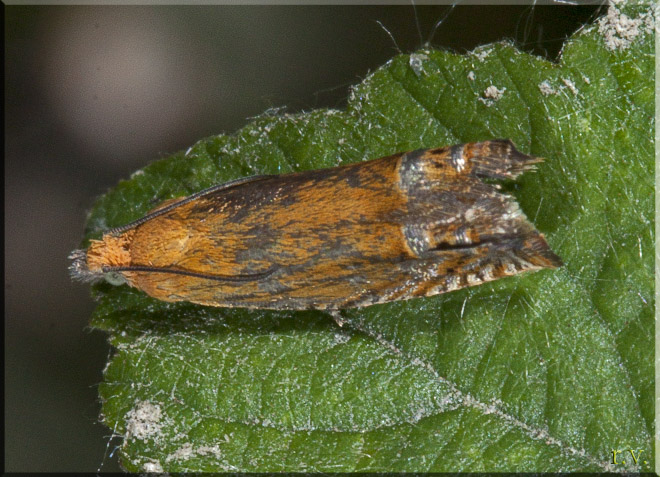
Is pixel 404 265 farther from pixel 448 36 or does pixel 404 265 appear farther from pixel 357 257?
pixel 448 36

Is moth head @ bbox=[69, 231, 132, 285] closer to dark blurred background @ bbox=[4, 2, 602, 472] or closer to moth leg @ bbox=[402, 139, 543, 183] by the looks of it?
dark blurred background @ bbox=[4, 2, 602, 472]

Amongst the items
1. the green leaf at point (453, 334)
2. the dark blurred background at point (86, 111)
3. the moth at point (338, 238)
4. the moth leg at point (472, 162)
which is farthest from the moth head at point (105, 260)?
the moth leg at point (472, 162)

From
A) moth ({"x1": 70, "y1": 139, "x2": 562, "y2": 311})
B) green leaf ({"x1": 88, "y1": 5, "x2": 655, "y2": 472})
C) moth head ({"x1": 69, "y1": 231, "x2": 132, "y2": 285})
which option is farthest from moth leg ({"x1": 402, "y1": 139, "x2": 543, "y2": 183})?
moth head ({"x1": 69, "y1": 231, "x2": 132, "y2": 285})

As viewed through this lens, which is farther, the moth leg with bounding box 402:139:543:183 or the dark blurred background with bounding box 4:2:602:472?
the dark blurred background with bounding box 4:2:602:472

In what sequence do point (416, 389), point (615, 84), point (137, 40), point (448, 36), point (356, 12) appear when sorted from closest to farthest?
point (615, 84) → point (416, 389) → point (448, 36) → point (356, 12) → point (137, 40)

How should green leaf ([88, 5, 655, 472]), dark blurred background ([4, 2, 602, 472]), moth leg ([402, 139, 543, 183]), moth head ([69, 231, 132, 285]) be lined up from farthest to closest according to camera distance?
dark blurred background ([4, 2, 602, 472]) → moth head ([69, 231, 132, 285]) → green leaf ([88, 5, 655, 472]) → moth leg ([402, 139, 543, 183])

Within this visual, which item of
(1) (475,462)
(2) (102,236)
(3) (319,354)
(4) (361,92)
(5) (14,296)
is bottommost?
(1) (475,462)

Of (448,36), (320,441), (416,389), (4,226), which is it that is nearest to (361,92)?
(448,36)
